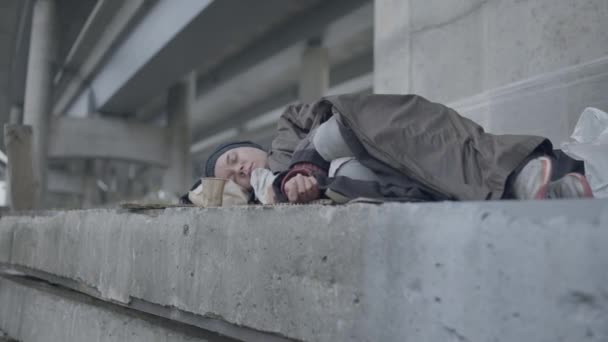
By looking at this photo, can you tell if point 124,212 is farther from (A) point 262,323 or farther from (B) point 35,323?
(B) point 35,323

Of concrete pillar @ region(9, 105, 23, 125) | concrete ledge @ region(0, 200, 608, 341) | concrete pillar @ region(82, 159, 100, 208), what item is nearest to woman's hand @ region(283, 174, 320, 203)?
concrete ledge @ region(0, 200, 608, 341)

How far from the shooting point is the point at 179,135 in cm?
1759

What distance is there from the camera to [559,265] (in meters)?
1.18

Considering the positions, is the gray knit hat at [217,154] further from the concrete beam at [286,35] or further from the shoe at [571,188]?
the concrete beam at [286,35]

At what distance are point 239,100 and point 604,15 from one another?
1720cm

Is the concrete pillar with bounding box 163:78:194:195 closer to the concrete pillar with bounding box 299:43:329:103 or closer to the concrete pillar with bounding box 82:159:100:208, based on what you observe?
the concrete pillar with bounding box 299:43:329:103

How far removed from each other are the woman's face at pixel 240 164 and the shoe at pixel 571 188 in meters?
1.73

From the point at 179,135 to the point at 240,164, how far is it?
1485 cm

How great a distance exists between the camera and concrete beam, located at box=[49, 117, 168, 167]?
50.8 ft

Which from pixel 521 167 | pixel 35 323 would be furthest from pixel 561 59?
pixel 35 323

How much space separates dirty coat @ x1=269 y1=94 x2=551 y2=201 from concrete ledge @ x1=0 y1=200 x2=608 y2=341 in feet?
0.98

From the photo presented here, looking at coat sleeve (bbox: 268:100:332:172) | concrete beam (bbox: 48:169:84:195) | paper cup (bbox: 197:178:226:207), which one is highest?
concrete beam (bbox: 48:169:84:195)

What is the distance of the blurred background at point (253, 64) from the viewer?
3783 millimetres

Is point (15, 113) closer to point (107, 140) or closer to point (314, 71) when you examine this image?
point (107, 140)
